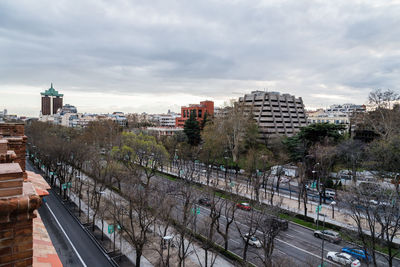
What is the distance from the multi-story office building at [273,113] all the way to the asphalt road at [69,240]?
50.6 m

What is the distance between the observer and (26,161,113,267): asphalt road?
22.5 m

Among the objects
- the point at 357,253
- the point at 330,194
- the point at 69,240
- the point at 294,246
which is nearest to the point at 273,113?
the point at 330,194

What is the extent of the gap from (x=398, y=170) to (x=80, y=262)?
38.0m

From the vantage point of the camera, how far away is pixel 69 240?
26203mm

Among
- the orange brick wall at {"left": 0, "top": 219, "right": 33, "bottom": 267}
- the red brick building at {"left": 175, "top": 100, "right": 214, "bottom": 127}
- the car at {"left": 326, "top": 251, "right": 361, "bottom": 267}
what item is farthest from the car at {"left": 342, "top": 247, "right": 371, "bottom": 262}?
the red brick building at {"left": 175, "top": 100, "right": 214, "bottom": 127}

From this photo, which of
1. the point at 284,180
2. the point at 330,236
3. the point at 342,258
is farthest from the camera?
the point at 284,180

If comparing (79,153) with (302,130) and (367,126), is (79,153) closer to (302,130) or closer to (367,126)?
(302,130)

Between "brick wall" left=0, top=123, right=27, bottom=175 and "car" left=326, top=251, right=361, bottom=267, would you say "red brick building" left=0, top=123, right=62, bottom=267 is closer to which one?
"brick wall" left=0, top=123, right=27, bottom=175

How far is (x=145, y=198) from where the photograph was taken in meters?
22.0

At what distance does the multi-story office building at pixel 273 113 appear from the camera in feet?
251

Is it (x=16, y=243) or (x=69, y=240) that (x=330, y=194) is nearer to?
(x=69, y=240)

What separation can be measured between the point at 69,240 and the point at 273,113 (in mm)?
64242

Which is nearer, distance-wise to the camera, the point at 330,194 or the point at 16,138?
the point at 16,138

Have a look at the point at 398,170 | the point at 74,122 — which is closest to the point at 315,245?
the point at 398,170
